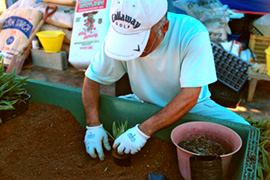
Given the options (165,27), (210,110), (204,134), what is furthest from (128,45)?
(210,110)

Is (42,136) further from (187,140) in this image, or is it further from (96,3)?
(96,3)

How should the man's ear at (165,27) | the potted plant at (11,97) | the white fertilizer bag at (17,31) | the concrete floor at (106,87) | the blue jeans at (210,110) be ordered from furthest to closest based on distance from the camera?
the white fertilizer bag at (17,31) < the concrete floor at (106,87) < the blue jeans at (210,110) < the potted plant at (11,97) < the man's ear at (165,27)

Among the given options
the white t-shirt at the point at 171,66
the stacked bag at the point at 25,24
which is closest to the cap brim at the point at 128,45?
the white t-shirt at the point at 171,66

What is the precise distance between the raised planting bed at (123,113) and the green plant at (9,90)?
10 cm

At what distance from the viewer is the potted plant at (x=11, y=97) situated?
1.51m

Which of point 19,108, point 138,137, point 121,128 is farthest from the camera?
point 19,108

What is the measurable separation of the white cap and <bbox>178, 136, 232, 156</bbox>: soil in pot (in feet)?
1.66

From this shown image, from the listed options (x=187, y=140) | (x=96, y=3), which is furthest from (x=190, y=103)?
(x=96, y=3)

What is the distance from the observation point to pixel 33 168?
1.29 meters

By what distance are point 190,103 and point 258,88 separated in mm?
3000

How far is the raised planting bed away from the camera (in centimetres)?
117

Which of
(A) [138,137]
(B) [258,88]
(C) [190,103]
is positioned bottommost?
(B) [258,88]

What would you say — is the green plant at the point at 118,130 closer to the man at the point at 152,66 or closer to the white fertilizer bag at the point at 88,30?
the man at the point at 152,66

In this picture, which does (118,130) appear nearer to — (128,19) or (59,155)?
(59,155)
